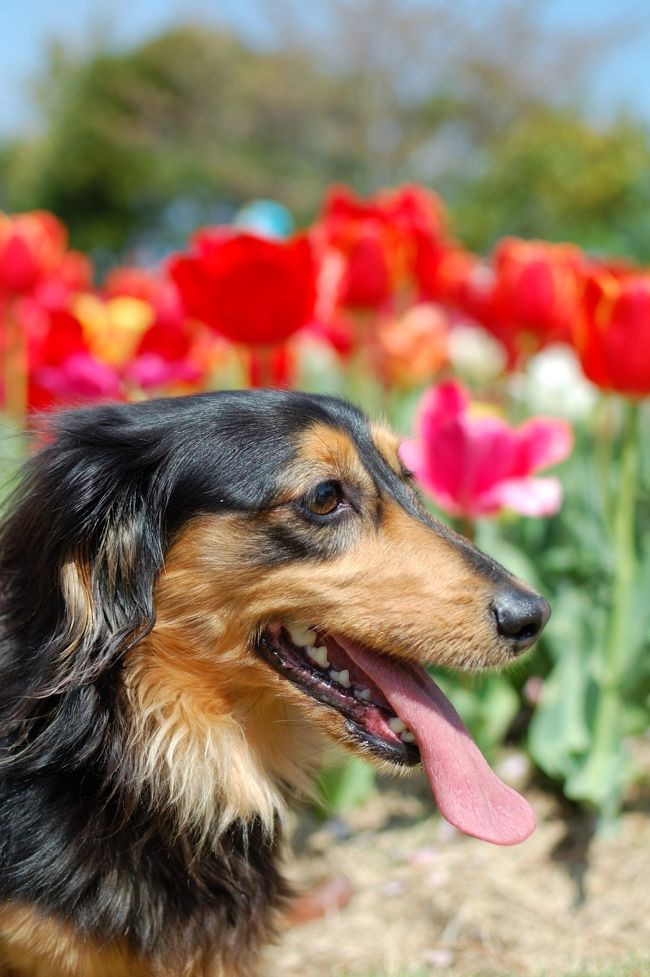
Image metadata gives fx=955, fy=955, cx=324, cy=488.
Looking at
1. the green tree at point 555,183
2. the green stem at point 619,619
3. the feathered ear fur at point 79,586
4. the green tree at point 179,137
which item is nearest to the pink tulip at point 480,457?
the green stem at point 619,619

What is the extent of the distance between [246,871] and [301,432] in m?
1.03

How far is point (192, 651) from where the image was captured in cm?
210

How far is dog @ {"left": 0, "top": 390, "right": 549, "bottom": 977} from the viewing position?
1978 mm

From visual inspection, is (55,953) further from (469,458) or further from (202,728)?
(469,458)

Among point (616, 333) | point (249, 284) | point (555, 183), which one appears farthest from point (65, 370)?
point (555, 183)

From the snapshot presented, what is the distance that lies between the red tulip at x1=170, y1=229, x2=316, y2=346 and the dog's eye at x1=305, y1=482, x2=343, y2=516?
46.0 inches

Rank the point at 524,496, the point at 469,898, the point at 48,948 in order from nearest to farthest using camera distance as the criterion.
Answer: the point at 48,948, the point at 524,496, the point at 469,898

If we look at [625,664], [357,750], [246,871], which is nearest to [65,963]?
[246,871]

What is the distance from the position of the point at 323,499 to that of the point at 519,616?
487mm

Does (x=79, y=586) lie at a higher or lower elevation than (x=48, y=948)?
higher

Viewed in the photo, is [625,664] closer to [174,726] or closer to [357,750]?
[357,750]

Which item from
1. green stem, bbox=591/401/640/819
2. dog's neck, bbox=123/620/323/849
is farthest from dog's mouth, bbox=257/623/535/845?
green stem, bbox=591/401/640/819

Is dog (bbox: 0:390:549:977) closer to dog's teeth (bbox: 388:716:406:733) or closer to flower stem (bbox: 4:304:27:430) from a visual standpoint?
dog's teeth (bbox: 388:716:406:733)

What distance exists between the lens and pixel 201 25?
86.8 feet
